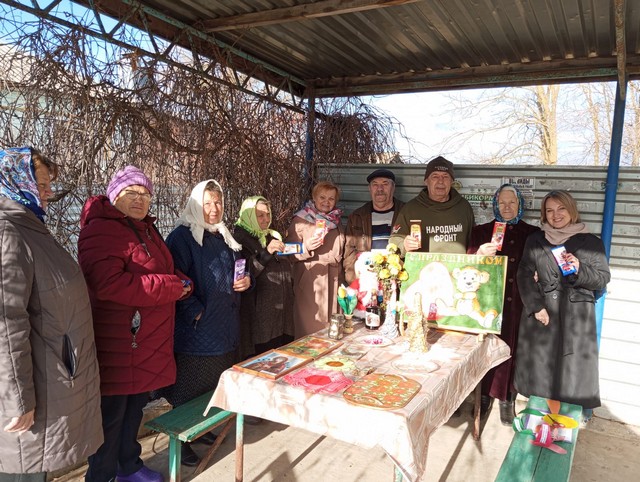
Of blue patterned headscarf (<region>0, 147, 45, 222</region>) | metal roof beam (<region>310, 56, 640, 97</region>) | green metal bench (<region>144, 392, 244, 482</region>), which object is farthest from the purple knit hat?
metal roof beam (<region>310, 56, 640, 97</region>)

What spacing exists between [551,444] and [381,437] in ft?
4.97

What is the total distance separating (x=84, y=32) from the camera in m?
3.31

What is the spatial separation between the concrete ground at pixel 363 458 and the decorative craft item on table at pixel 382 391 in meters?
1.24

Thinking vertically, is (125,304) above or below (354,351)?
above

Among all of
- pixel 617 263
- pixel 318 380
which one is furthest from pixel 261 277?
pixel 617 263

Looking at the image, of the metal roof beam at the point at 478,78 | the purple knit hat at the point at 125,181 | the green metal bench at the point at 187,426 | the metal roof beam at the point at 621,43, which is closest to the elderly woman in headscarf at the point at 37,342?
the purple knit hat at the point at 125,181

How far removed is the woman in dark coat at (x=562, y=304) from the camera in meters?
3.38

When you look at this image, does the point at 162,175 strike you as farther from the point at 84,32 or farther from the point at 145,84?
the point at 84,32

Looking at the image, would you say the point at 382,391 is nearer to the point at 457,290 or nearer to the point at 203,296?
the point at 457,290

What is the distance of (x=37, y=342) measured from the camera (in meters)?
1.92

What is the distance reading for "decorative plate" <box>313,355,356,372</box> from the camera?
2421 millimetres

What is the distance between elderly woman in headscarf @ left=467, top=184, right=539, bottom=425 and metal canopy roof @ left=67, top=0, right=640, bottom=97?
1431 mm

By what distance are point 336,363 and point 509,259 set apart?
207 centimetres

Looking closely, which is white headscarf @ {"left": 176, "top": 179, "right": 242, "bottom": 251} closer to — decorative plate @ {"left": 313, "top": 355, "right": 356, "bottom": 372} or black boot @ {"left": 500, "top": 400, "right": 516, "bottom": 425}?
decorative plate @ {"left": 313, "top": 355, "right": 356, "bottom": 372}
